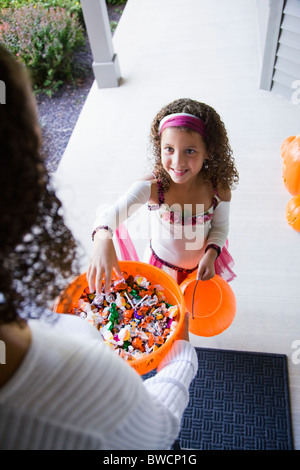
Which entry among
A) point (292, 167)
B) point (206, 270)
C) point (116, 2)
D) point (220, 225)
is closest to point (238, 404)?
point (206, 270)

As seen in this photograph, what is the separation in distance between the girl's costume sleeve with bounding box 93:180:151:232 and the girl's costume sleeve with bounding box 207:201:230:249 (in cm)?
27

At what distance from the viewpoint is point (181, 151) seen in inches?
41.4

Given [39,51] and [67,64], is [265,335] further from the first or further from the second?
[67,64]

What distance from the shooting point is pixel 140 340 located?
1.06 metres

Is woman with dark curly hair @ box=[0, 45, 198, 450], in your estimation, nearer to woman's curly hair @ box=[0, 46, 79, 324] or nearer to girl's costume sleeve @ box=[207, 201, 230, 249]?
woman's curly hair @ box=[0, 46, 79, 324]

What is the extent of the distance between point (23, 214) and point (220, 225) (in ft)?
3.21

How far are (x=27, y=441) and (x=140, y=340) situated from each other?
657 millimetres

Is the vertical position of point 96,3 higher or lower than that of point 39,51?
higher

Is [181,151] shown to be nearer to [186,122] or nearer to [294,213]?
[186,122]

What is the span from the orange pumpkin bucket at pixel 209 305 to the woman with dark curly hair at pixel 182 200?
10 cm

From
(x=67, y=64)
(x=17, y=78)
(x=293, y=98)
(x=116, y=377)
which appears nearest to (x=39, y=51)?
(x=67, y=64)

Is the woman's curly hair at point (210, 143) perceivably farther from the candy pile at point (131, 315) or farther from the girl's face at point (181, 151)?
the candy pile at point (131, 315)

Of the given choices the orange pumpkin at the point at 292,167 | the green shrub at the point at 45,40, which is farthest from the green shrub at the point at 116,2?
the orange pumpkin at the point at 292,167

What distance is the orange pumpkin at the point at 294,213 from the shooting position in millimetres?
1731
